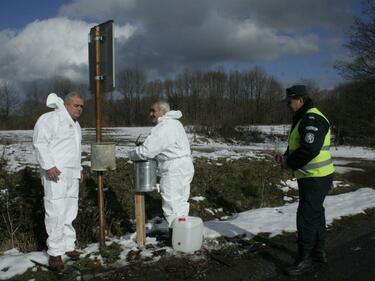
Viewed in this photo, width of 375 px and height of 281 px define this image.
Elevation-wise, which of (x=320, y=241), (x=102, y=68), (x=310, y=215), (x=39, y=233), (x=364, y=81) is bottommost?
(x=39, y=233)

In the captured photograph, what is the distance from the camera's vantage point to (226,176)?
41.0 ft

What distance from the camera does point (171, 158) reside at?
580cm

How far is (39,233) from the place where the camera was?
7355mm

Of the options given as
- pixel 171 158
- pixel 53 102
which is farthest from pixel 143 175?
pixel 53 102

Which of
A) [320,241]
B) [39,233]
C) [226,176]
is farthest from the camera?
[226,176]

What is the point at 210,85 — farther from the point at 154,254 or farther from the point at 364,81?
the point at 154,254

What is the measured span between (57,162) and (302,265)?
11.4 feet

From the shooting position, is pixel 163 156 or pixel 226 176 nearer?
pixel 163 156

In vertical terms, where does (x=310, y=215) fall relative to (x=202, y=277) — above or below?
above

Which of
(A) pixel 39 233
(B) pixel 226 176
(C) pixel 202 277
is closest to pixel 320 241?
(C) pixel 202 277

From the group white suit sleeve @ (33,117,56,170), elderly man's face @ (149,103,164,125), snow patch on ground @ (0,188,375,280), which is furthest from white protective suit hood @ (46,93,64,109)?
snow patch on ground @ (0,188,375,280)

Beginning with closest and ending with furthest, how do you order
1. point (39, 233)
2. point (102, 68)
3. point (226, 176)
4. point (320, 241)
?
1. point (320, 241)
2. point (102, 68)
3. point (39, 233)
4. point (226, 176)

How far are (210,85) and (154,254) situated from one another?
72.5m

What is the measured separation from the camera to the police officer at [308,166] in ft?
16.4
